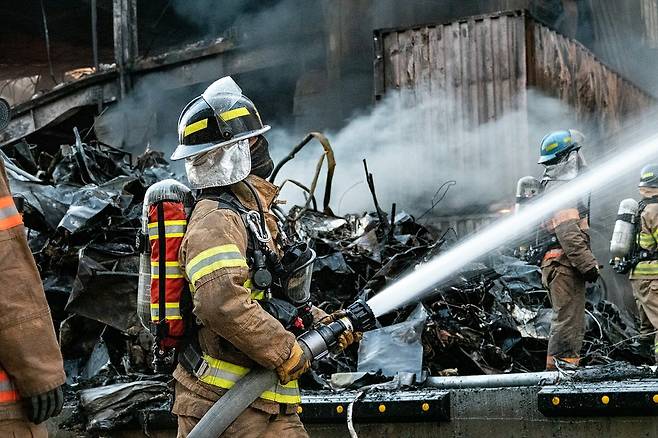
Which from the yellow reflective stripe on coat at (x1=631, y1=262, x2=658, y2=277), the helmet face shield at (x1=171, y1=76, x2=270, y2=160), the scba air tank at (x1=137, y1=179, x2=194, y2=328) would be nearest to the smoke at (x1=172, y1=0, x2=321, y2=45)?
the yellow reflective stripe on coat at (x1=631, y1=262, x2=658, y2=277)

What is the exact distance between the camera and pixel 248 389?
3.22m

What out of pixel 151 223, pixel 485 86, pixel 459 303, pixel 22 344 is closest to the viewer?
pixel 22 344

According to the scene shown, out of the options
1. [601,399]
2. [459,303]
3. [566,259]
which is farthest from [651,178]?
[601,399]

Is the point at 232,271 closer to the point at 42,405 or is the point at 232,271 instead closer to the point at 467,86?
the point at 42,405

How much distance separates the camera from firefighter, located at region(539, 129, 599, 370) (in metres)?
6.56

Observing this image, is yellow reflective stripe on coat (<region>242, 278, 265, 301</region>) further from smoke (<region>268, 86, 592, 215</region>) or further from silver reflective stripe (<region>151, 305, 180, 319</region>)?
smoke (<region>268, 86, 592, 215</region>)

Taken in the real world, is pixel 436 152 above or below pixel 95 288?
below

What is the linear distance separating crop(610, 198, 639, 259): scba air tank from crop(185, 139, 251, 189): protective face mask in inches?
181

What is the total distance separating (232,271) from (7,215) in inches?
29.4

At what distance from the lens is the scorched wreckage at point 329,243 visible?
330 centimetres

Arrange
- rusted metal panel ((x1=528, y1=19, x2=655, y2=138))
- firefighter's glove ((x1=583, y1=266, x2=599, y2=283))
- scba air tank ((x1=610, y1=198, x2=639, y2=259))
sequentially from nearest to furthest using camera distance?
firefighter's glove ((x1=583, y1=266, x2=599, y2=283))
scba air tank ((x1=610, y1=198, x2=639, y2=259))
rusted metal panel ((x1=528, y1=19, x2=655, y2=138))

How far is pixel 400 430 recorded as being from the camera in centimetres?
493

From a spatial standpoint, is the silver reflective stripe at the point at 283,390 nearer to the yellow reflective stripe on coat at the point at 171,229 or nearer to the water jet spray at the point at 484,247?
the yellow reflective stripe on coat at the point at 171,229

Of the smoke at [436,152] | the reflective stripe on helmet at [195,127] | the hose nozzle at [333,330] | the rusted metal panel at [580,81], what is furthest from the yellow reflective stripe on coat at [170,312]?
the rusted metal panel at [580,81]
